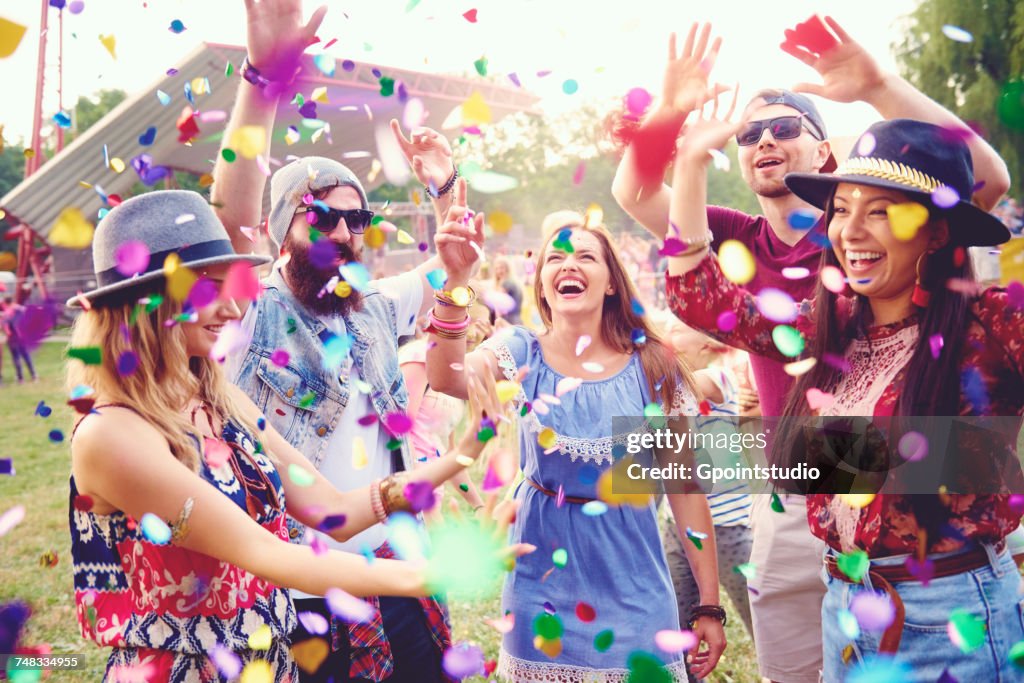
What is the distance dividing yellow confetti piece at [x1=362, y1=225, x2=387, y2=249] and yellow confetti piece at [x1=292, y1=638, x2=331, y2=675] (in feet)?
3.72

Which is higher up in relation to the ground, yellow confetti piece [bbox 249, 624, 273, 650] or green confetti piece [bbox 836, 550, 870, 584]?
green confetti piece [bbox 836, 550, 870, 584]

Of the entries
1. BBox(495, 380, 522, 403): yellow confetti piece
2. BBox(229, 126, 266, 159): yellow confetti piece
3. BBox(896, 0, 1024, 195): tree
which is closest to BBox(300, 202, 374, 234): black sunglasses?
BBox(229, 126, 266, 159): yellow confetti piece

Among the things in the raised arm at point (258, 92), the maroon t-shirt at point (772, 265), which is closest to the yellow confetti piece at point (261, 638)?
the raised arm at point (258, 92)

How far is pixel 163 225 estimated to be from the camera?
72.5 inches

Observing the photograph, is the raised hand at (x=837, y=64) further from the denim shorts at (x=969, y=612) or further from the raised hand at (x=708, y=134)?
the denim shorts at (x=969, y=612)

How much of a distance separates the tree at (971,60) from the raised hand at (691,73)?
1714 centimetres

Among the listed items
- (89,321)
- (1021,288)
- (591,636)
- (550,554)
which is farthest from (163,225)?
(1021,288)

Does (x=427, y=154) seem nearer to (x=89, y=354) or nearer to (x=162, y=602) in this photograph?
(x=89, y=354)

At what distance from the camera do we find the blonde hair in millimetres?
1737

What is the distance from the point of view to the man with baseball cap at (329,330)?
A: 2.25 meters

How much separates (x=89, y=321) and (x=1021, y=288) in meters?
2.06

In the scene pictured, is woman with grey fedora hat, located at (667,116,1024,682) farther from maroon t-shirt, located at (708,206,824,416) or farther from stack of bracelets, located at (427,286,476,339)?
stack of bracelets, located at (427,286,476,339)

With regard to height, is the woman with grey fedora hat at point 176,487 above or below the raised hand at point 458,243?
below

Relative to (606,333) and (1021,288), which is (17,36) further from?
(1021,288)
